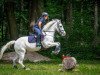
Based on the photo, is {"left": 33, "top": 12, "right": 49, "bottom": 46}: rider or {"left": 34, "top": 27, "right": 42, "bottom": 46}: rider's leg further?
{"left": 34, "top": 27, "right": 42, "bottom": 46}: rider's leg

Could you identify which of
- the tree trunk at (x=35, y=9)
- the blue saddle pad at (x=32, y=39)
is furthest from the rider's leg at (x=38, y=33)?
the tree trunk at (x=35, y=9)

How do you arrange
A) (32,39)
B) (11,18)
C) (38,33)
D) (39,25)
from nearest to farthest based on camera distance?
(39,25)
(38,33)
(32,39)
(11,18)

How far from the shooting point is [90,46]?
29.1m

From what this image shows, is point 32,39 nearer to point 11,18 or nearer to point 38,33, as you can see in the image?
point 38,33

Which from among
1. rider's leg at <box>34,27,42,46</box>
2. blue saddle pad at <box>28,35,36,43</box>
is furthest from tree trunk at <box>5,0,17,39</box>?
rider's leg at <box>34,27,42,46</box>

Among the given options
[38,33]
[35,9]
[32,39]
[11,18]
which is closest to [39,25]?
[38,33]

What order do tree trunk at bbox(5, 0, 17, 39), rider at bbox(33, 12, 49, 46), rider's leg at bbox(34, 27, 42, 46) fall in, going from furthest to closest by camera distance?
1. tree trunk at bbox(5, 0, 17, 39)
2. rider's leg at bbox(34, 27, 42, 46)
3. rider at bbox(33, 12, 49, 46)

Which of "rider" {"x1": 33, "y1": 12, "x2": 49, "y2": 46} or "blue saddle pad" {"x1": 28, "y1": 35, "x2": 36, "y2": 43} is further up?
"rider" {"x1": 33, "y1": 12, "x2": 49, "y2": 46}

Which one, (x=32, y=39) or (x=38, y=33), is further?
(x=32, y=39)

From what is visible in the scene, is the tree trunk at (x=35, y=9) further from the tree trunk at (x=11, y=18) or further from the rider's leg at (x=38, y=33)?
the rider's leg at (x=38, y=33)

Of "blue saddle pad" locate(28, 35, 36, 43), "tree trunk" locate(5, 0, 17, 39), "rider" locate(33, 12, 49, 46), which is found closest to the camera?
"rider" locate(33, 12, 49, 46)

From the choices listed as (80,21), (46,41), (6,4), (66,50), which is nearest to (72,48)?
(66,50)

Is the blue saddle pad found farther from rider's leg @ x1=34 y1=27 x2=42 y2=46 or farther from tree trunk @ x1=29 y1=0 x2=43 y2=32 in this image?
tree trunk @ x1=29 y1=0 x2=43 y2=32

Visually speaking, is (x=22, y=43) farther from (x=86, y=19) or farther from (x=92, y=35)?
(x=86, y=19)
